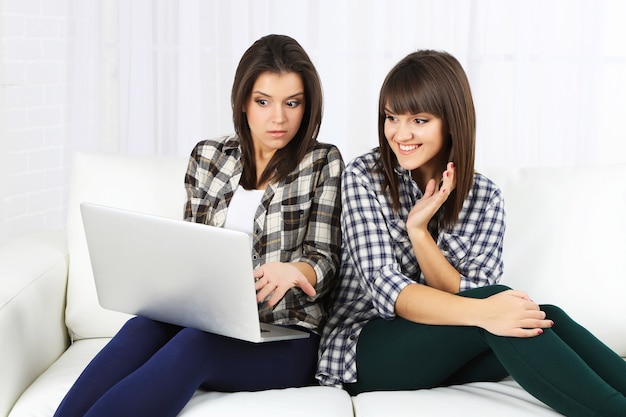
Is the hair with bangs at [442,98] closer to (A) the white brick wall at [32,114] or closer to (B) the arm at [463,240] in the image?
(B) the arm at [463,240]

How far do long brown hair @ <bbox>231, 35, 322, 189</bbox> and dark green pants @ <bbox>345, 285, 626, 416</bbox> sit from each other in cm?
43

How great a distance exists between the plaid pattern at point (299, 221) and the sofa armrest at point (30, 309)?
38cm

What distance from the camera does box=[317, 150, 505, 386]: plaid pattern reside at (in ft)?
5.86

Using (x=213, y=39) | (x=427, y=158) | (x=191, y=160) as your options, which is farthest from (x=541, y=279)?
(x=213, y=39)

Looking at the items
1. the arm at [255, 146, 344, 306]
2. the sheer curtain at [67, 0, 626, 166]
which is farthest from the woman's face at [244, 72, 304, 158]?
the sheer curtain at [67, 0, 626, 166]

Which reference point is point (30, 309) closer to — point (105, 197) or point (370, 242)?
point (105, 197)

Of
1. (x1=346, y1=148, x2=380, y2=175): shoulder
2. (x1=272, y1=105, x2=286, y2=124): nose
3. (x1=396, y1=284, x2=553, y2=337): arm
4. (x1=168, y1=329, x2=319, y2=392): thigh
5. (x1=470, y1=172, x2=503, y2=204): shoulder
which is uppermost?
(x1=272, y1=105, x2=286, y2=124): nose

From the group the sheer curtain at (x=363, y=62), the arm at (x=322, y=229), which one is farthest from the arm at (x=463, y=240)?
the sheer curtain at (x=363, y=62)

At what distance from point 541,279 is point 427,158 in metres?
0.45

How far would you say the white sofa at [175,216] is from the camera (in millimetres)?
1762

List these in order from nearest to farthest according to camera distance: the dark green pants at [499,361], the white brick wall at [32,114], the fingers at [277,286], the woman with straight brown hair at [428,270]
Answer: the dark green pants at [499,361] → the woman with straight brown hair at [428,270] → the fingers at [277,286] → the white brick wall at [32,114]

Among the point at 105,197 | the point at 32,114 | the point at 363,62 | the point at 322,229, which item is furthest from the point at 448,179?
the point at 32,114

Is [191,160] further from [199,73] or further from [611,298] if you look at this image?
[199,73]

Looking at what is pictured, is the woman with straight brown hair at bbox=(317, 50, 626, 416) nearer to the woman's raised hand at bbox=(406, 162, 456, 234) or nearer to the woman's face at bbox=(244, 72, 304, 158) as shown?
A: the woman's raised hand at bbox=(406, 162, 456, 234)
